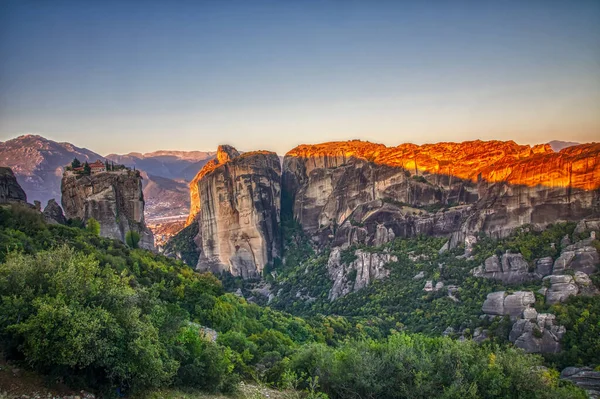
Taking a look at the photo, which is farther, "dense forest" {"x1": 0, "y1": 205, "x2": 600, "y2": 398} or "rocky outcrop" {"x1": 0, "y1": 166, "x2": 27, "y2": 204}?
"rocky outcrop" {"x1": 0, "y1": 166, "x2": 27, "y2": 204}

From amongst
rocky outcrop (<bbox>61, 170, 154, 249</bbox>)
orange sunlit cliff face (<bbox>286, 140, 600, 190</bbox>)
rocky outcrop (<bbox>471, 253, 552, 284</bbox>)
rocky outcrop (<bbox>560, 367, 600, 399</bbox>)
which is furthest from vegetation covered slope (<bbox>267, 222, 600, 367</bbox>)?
rocky outcrop (<bbox>61, 170, 154, 249</bbox>)

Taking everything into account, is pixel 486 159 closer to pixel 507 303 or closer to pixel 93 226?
pixel 507 303

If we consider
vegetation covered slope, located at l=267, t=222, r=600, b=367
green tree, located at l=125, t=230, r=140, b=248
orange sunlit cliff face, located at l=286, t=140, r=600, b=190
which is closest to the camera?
vegetation covered slope, located at l=267, t=222, r=600, b=367

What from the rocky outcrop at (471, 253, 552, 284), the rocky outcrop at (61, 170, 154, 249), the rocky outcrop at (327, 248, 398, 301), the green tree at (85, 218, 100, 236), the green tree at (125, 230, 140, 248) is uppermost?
the rocky outcrop at (61, 170, 154, 249)

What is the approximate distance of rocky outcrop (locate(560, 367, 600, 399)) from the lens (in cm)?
3884

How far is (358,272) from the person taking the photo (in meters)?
95.1

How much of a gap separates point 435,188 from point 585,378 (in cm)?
6287

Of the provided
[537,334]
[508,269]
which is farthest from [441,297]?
[537,334]

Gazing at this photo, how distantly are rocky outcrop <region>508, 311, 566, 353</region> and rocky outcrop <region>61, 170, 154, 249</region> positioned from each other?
2056 inches

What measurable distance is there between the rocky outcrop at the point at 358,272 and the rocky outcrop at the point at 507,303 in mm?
29651

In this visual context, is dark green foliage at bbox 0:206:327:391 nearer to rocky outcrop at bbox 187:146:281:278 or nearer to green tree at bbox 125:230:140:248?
green tree at bbox 125:230:140:248

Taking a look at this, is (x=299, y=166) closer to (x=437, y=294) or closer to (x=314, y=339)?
(x=437, y=294)

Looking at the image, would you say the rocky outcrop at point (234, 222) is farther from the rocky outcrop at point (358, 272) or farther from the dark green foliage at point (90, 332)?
the dark green foliage at point (90, 332)

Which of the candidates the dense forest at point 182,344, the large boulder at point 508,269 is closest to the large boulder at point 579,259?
the large boulder at point 508,269
